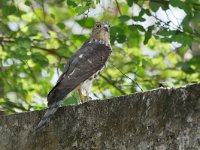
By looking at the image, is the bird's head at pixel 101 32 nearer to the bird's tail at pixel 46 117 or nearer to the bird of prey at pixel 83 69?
the bird of prey at pixel 83 69

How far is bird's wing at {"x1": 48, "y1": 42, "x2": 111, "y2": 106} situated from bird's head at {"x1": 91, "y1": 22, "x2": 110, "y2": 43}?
202mm

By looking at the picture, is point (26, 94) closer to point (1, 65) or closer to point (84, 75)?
point (1, 65)

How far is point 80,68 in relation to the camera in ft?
20.6

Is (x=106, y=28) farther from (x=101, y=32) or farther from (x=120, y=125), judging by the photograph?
(x=120, y=125)

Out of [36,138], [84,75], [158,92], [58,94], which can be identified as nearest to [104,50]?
[84,75]

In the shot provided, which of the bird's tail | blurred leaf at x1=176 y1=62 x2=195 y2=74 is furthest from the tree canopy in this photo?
the bird's tail

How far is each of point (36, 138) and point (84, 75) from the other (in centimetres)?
131

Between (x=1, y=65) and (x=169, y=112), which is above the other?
(x=1, y=65)

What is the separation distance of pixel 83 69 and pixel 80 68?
0.03 meters

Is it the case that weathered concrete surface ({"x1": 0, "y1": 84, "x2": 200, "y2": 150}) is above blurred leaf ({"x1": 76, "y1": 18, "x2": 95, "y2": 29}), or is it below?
below

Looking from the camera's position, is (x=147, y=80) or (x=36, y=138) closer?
(x=36, y=138)

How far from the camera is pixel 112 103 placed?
4.69 metres

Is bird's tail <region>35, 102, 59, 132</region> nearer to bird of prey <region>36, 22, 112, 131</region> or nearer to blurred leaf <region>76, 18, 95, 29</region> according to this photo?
bird of prey <region>36, 22, 112, 131</region>

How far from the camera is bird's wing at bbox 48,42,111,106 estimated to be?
565 cm
